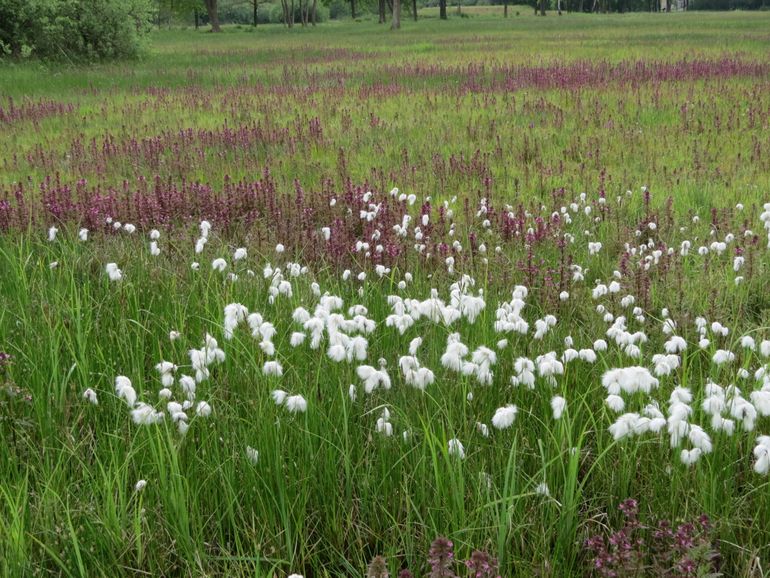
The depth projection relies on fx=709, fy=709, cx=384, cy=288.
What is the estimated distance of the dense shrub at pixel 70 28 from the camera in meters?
23.8

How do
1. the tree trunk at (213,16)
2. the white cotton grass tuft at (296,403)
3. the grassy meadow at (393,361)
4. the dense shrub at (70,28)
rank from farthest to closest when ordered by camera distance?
the tree trunk at (213,16), the dense shrub at (70,28), the white cotton grass tuft at (296,403), the grassy meadow at (393,361)

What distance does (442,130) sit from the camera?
37.6 feet

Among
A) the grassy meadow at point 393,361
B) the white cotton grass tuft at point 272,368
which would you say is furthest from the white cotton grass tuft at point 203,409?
the white cotton grass tuft at point 272,368

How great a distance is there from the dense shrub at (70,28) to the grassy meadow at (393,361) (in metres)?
16.1

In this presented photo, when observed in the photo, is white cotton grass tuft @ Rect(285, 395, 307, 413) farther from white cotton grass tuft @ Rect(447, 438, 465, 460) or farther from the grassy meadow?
white cotton grass tuft @ Rect(447, 438, 465, 460)

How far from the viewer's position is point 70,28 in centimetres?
2464

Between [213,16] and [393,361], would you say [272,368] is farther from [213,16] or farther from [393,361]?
[213,16]

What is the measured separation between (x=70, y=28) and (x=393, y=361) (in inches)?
995

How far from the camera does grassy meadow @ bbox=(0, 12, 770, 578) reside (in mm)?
2658

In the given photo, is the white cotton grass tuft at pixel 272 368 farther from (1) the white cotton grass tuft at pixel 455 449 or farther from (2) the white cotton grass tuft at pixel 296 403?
(1) the white cotton grass tuft at pixel 455 449

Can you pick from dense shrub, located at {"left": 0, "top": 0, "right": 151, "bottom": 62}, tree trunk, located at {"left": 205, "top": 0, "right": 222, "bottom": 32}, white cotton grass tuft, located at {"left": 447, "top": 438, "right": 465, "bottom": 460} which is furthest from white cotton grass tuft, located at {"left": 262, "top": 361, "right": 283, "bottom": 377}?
tree trunk, located at {"left": 205, "top": 0, "right": 222, "bottom": 32}

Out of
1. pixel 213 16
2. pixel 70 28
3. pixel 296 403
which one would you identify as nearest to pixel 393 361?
pixel 296 403

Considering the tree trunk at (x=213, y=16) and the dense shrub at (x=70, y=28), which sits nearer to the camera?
the dense shrub at (x=70, y=28)

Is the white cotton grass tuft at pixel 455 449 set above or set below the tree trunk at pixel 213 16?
below
